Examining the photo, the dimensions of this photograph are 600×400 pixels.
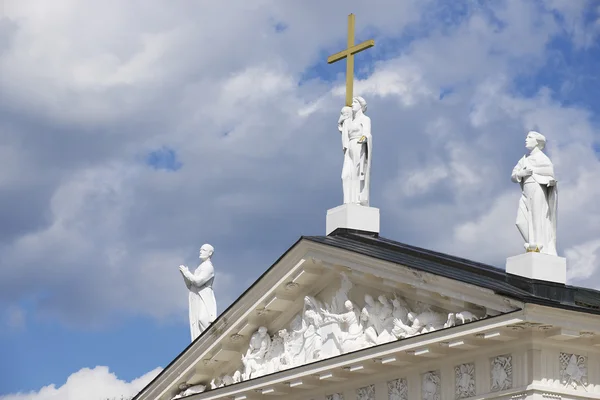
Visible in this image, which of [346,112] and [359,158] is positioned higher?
[346,112]

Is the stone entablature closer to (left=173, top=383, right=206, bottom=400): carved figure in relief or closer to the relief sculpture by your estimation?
the relief sculpture

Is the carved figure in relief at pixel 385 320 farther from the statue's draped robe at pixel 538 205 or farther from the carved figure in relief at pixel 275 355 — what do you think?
the carved figure in relief at pixel 275 355

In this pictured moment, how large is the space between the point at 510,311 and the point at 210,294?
8648 millimetres

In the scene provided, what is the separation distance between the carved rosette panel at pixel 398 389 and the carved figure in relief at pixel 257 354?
3.41 m

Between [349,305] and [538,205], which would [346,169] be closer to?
[349,305]

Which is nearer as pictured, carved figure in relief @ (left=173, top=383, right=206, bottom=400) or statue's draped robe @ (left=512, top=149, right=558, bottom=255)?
statue's draped robe @ (left=512, top=149, right=558, bottom=255)

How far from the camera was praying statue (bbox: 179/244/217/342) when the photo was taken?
26.0 metres

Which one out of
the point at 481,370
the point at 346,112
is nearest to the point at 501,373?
the point at 481,370

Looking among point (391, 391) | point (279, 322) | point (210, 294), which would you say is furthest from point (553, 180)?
point (210, 294)

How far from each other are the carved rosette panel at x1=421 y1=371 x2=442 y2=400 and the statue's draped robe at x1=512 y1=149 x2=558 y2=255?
7.78ft

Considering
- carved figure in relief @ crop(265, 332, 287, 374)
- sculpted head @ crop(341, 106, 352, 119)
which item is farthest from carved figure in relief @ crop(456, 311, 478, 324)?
sculpted head @ crop(341, 106, 352, 119)

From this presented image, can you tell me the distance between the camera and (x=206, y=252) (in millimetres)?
25969

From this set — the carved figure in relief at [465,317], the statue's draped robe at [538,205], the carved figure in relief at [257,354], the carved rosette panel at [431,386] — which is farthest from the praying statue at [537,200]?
the carved figure in relief at [257,354]

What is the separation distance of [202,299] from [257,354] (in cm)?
211
